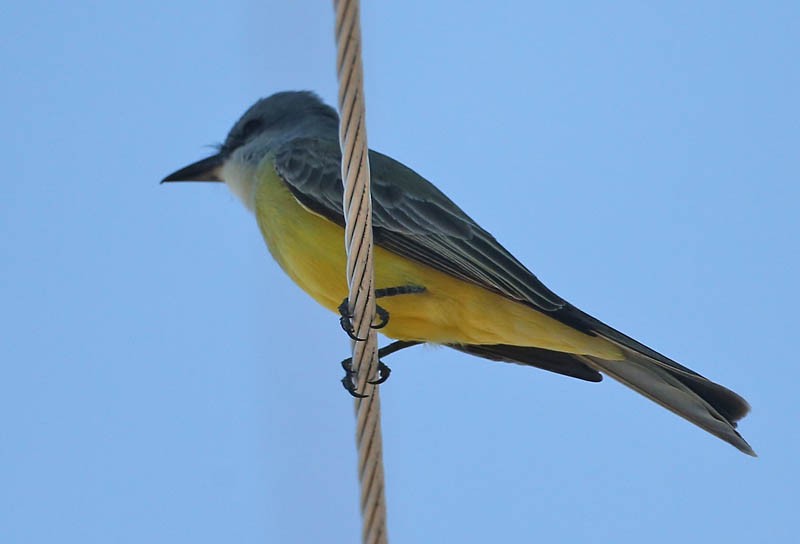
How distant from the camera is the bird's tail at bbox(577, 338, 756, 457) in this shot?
4262 millimetres

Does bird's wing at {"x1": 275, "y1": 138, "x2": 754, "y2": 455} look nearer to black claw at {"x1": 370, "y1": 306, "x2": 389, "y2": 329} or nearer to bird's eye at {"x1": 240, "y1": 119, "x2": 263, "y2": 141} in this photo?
black claw at {"x1": 370, "y1": 306, "x2": 389, "y2": 329}

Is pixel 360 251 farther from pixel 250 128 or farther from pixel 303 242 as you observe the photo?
pixel 250 128

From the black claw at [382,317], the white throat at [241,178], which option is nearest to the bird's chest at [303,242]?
the black claw at [382,317]

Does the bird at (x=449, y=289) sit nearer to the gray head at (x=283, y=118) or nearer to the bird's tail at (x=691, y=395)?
the bird's tail at (x=691, y=395)

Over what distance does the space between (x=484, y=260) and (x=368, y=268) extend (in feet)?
4.58

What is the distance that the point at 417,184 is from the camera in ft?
16.6

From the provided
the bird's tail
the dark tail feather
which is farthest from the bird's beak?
the bird's tail

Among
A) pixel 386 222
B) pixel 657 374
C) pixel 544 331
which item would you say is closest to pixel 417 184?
pixel 386 222

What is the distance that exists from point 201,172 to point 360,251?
10.7ft

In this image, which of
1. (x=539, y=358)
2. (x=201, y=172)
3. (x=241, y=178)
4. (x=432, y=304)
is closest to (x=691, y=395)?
(x=539, y=358)

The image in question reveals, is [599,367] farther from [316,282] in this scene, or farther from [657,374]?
[316,282]

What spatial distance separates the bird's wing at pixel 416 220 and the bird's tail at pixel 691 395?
15.4 inches

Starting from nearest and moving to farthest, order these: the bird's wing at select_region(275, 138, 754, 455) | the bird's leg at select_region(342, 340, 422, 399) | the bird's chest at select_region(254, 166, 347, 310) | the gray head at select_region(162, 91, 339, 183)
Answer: the bird's leg at select_region(342, 340, 422, 399), the bird's wing at select_region(275, 138, 754, 455), the bird's chest at select_region(254, 166, 347, 310), the gray head at select_region(162, 91, 339, 183)

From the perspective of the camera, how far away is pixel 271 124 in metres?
6.07
